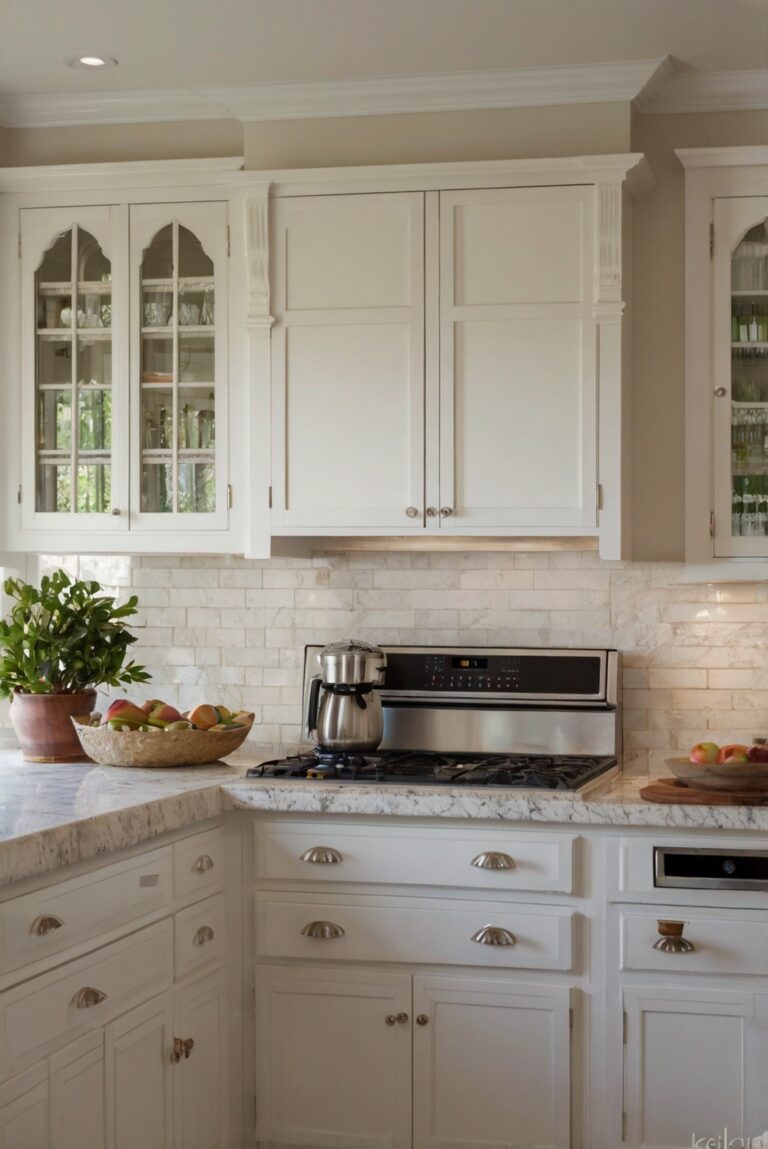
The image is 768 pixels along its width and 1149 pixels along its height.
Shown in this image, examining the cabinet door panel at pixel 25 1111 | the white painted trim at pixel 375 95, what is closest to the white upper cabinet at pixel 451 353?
the white painted trim at pixel 375 95

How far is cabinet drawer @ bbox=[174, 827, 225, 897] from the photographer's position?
286 cm

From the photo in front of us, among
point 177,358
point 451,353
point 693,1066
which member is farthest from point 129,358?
point 693,1066

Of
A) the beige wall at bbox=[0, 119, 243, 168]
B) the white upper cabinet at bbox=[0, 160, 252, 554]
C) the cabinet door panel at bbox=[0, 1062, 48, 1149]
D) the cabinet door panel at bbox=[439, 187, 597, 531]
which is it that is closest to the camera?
the cabinet door panel at bbox=[0, 1062, 48, 1149]

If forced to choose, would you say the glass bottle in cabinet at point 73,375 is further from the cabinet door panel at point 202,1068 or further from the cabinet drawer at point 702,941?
the cabinet drawer at point 702,941

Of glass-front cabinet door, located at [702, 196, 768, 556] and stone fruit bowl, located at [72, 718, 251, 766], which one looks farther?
glass-front cabinet door, located at [702, 196, 768, 556]

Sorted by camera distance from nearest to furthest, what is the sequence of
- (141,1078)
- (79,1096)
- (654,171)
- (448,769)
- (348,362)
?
(79,1096)
(141,1078)
(448,769)
(348,362)
(654,171)

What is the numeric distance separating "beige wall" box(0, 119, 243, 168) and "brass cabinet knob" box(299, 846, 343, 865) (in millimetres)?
1952

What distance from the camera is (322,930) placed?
3053 mm

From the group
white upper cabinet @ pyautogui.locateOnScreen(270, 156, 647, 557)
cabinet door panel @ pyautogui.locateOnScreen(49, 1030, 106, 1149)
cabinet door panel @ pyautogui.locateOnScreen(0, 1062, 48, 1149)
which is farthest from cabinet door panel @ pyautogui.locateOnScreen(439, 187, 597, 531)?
cabinet door panel @ pyautogui.locateOnScreen(0, 1062, 48, 1149)

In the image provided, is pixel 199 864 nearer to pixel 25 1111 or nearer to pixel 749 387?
pixel 25 1111

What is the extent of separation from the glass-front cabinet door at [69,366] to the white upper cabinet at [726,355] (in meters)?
1.56

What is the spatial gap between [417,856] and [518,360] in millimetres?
1271

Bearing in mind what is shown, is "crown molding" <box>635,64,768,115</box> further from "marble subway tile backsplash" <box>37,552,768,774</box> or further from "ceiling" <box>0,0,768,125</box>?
"marble subway tile backsplash" <box>37,552,768,774</box>

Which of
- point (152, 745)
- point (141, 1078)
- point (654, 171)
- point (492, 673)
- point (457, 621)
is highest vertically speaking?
point (654, 171)
